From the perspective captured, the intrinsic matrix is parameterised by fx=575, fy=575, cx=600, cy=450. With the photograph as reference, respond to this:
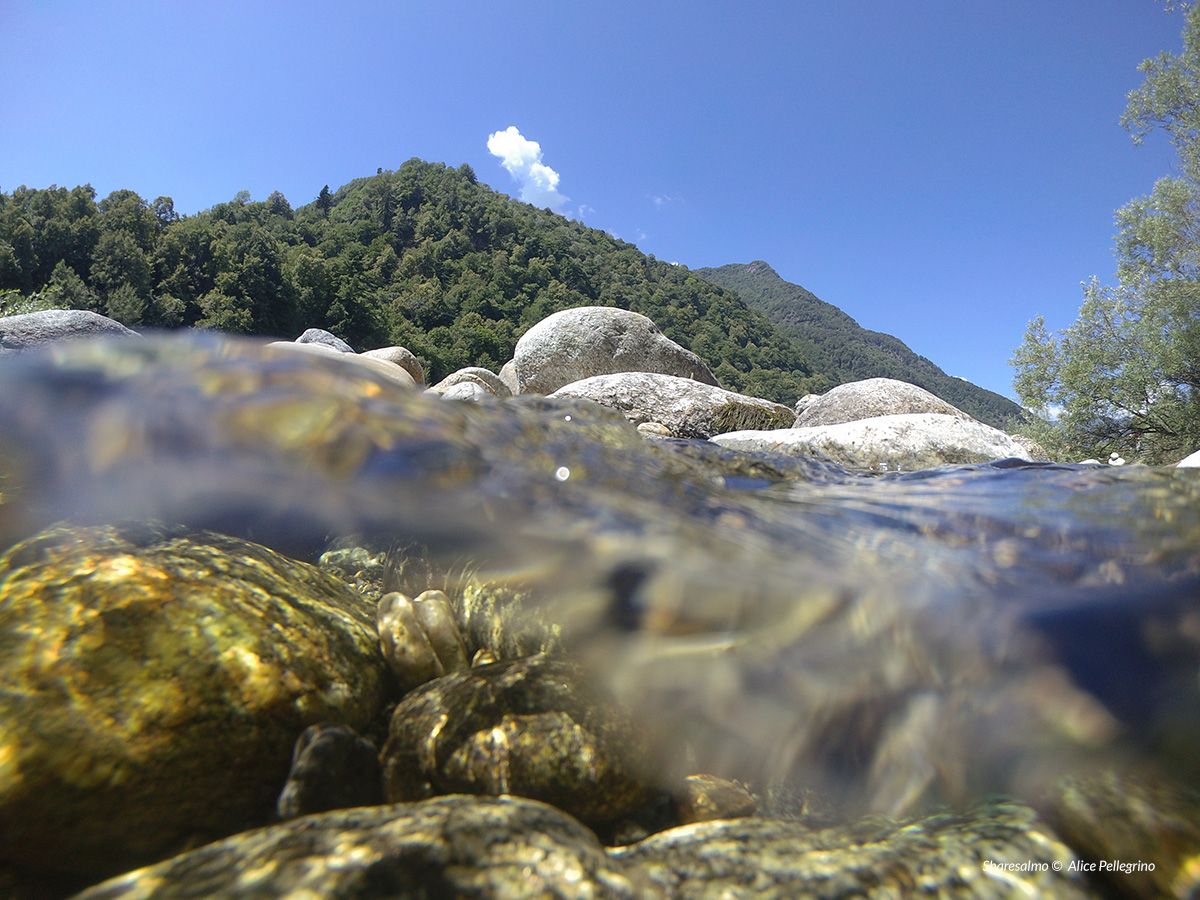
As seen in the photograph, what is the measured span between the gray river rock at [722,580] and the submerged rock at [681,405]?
3.78 meters

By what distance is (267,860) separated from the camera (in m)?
1.36

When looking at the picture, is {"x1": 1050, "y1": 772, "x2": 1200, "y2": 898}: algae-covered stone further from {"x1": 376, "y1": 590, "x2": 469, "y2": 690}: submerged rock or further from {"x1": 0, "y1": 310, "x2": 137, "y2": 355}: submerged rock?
{"x1": 0, "y1": 310, "x2": 137, "y2": 355}: submerged rock

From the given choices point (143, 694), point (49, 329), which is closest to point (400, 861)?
point (143, 694)

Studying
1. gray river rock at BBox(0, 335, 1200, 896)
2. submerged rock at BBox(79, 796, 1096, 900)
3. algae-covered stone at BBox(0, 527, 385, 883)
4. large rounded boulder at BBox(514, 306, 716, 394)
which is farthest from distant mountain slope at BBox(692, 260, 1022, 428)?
algae-covered stone at BBox(0, 527, 385, 883)

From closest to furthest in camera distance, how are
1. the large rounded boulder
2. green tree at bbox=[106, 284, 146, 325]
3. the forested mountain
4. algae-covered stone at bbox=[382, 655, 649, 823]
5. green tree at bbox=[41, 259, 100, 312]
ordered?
algae-covered stone at bbox=[382, 655, 649, 823] < the large rounded boulder < green tree at bbox=[41, 259, 100, 312] < green tree at bbox=[106, 284, 146, 325] < the forested mountain

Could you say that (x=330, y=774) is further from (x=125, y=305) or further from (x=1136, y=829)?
(x=125, y=305)

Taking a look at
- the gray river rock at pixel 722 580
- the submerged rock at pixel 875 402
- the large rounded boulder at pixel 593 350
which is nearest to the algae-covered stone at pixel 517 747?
the gray river rock at pixel 722 580

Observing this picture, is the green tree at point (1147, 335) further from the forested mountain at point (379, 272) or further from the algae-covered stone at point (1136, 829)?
the forested mountain at point (379, 272)

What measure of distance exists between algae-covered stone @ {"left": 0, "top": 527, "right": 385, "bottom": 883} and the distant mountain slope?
48644 millimetres

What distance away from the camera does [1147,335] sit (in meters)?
13.0

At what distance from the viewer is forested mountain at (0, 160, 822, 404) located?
3534cm

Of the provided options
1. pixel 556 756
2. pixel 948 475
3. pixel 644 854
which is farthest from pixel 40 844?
pixel 948 475

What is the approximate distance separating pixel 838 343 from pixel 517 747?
80.5m

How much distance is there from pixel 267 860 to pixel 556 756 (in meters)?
0.96
